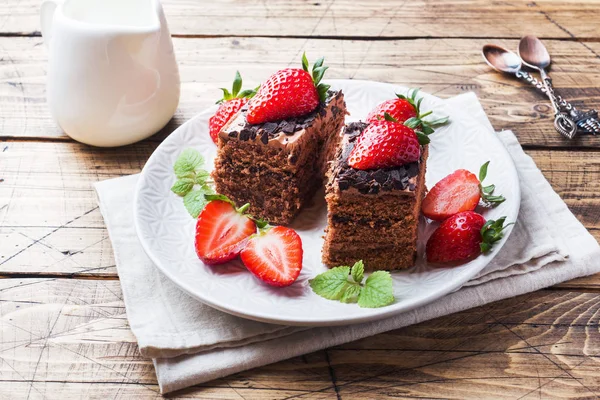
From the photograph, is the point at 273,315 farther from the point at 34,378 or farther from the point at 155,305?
the point at 34,378

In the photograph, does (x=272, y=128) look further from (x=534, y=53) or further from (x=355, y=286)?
(x=534, y=53)

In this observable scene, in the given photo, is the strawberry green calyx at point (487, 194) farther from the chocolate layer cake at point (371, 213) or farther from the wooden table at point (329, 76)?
the wooden table at point (329, 76)

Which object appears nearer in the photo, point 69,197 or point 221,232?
point 221,232

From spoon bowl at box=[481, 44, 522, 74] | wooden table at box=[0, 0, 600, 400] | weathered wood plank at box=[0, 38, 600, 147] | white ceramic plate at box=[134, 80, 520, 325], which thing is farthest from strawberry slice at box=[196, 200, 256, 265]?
spoon bowl at box=[481, 44, 522, 74]

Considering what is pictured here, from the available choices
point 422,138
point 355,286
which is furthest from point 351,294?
point 422,138

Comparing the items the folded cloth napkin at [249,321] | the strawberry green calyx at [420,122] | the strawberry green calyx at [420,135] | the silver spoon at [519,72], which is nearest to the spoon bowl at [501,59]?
the silver spoon at [519,72]

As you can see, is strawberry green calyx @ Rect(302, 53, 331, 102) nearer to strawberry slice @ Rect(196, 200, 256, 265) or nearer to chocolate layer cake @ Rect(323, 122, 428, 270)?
chocolate layer cake @ Rect(323, 122, 428, 270)
